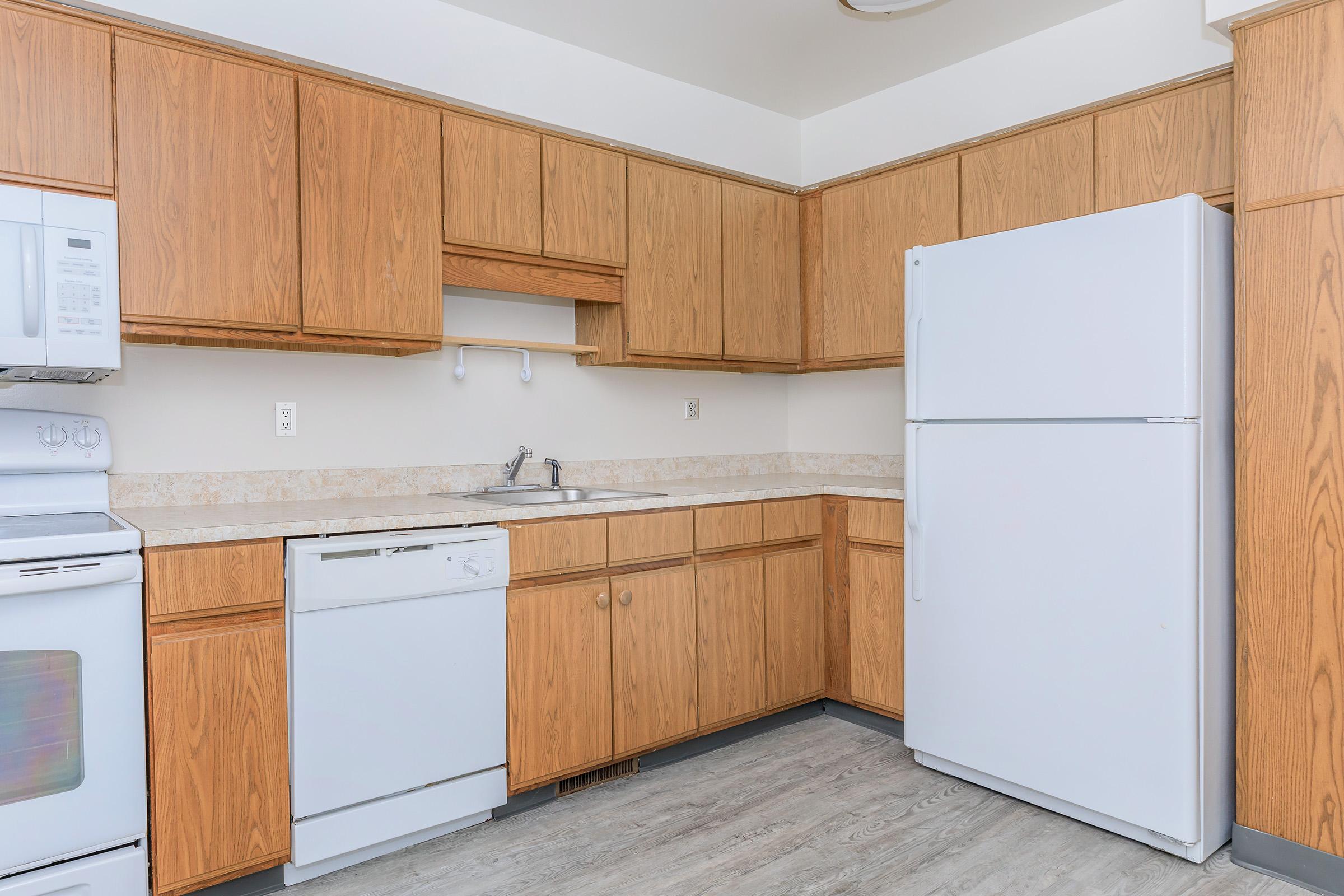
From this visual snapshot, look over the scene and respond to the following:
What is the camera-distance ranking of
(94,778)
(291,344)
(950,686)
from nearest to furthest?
1. (94,778)
2. (291,344)
3. (950,686)

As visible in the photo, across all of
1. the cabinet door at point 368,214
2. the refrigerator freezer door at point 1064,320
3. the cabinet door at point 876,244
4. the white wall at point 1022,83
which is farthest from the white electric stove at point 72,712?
the white wall at point 1022,83

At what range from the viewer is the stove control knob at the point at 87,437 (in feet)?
7.22

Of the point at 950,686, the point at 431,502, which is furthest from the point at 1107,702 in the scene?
the point at 431,502

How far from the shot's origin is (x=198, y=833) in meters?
1.91

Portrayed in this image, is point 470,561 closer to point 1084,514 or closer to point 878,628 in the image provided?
point 878,628

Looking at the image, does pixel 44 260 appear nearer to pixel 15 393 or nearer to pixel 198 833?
pixel 15 393

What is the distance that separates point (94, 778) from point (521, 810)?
3.67 ft

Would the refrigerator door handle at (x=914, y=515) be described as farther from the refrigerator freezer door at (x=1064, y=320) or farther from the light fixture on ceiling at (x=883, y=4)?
the light fixture on ceiling at (x=883, y=4)

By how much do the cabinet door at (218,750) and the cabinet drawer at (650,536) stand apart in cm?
101

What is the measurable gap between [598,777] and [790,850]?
0.71 m

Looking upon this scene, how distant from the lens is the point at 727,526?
2928 millimetres

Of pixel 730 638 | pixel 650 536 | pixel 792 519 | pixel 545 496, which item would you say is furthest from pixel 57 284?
pixel 792 519

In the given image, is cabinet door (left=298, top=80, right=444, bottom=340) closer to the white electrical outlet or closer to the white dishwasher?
the white electrical outlet

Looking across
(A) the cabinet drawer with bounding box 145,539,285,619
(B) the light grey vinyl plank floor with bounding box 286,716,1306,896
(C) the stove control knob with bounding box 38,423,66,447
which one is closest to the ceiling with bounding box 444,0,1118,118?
(C) the stove control knob with bounding box 38,423,66,447
